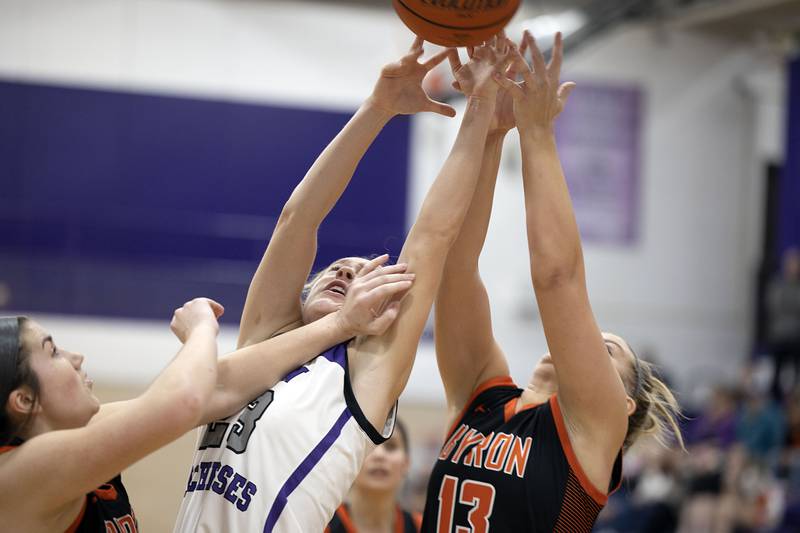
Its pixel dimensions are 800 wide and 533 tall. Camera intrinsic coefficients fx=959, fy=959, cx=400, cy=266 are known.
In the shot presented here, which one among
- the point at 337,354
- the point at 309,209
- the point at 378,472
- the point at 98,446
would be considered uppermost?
the point at 309,209

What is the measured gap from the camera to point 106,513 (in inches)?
99.3

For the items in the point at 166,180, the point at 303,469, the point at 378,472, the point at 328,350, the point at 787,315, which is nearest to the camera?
the point at 303,469

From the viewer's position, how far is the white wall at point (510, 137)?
14.1 meters

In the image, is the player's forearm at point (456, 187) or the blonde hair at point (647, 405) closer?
the player's forearm at point (456, 187)

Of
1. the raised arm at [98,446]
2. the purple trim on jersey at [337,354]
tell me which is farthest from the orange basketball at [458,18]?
the raised arm at [98,446]

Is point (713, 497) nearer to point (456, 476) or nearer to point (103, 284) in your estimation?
point (456, 476)

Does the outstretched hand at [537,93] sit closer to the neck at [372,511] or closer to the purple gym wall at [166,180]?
the neck at [372,511]

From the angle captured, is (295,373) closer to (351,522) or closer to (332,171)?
(332,171)

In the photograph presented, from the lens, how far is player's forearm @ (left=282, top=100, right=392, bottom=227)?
2877mm

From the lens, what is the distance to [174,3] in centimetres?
1438

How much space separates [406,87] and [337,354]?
34.7 inches

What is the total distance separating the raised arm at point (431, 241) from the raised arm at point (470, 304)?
0.46 feet

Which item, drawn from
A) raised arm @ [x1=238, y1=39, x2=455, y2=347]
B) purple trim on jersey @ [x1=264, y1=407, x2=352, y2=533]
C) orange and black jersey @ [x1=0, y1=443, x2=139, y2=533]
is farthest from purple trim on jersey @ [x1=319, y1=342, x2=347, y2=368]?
orange and black jersey @ [x1=0, y1=443, x2=139, y2=533]

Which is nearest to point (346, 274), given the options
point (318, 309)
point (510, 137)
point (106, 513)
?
point (318, 309)
